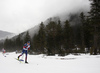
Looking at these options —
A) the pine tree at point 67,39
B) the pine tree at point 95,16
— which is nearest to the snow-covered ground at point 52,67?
the pine tree at point 95,16

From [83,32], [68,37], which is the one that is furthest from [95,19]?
[68,37]

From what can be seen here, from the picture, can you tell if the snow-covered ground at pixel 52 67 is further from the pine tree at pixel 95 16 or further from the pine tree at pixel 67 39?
the pine tree at pixel 67 39

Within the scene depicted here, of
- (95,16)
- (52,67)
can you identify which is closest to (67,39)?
(95,16)

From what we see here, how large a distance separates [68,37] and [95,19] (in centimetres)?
1779

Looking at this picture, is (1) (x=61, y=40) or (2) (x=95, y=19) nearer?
(2) (x=95, y=19)

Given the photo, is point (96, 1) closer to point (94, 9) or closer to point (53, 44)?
point (94, 9)

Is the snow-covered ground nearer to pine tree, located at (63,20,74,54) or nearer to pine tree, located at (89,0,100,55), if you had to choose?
pine tree, located at (89,0,100,55)

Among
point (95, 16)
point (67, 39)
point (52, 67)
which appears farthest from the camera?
point (67, 39)

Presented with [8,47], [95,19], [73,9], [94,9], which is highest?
[73,9]

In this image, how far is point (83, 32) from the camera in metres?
32.2

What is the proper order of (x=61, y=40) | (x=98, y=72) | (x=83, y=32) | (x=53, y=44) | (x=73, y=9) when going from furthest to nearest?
(x=73, y=9) < (x=61, y=40) < (x=53, y=44) < (x=83, y=32) < (x=98, y=72)

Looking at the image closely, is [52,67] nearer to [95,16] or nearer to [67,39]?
[95,16]

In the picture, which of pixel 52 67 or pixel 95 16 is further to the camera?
pixel 95 16

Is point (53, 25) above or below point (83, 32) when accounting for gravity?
above
